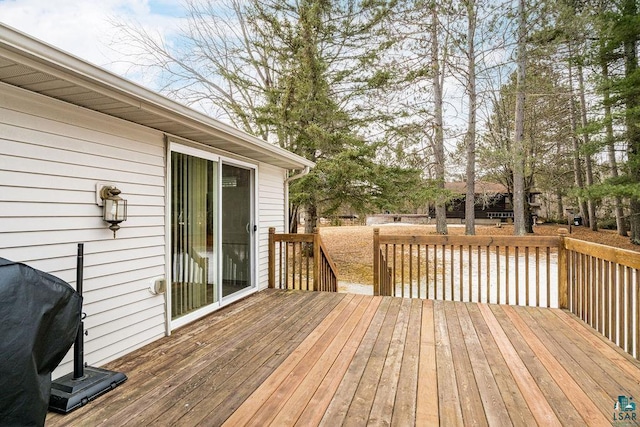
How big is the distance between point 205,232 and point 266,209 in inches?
61.6

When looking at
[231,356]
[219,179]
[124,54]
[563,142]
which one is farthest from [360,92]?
[563,142]

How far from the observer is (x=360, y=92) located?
8484 millimetres

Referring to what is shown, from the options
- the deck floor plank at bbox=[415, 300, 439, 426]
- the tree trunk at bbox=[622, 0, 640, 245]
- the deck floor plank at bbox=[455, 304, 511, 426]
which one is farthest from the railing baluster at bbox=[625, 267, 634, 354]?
the tree trunk at bbox=[622, 0, 640, 245]

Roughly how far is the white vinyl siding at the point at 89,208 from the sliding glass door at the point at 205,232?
20cm

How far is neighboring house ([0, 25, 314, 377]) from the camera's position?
2.10 metres

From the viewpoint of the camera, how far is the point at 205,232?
3.78 meters

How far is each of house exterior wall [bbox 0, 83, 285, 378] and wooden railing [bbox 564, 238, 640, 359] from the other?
392 cm

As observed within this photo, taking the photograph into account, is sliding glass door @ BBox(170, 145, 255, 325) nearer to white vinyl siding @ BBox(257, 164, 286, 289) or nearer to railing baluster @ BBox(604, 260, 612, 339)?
white vinyl siding @ BBox(257, 164, 286, 289)

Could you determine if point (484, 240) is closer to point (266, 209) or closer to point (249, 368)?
point (266, 209)

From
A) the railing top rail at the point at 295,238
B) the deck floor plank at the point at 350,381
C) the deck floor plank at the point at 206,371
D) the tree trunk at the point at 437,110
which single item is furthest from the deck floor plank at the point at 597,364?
the tree trunk at the point at 437,110

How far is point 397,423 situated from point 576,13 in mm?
12302

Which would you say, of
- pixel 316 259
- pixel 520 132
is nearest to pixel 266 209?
pixel 316 259

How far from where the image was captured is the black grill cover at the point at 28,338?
143 cm

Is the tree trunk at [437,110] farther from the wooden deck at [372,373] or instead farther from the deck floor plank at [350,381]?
the deck floor plank at [350,381]
